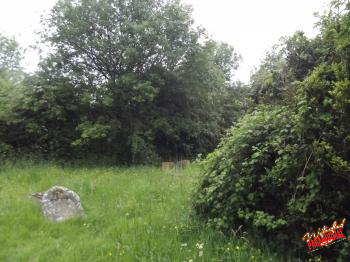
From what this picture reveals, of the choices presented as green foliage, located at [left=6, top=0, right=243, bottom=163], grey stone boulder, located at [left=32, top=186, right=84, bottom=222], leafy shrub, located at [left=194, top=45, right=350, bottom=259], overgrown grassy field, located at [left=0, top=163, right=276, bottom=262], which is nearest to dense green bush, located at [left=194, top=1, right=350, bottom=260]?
leafy shrub, located at [left=194, top=45, right=350, bottom=259]

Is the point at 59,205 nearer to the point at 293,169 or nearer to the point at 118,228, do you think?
the point at 118,228

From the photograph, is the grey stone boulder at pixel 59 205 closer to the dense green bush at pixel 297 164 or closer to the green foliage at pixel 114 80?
the dense green bush at pixel 297 164

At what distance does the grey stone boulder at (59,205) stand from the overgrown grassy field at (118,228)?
0.46 ft

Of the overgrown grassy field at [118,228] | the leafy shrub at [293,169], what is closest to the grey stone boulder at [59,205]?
the overgrown grassy field at [118,228]

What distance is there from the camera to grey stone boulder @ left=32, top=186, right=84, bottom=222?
5.77 metres

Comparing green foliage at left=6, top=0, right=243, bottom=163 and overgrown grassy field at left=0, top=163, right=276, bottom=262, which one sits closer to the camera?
overgrown grassy field at left=0, top=163, right=276, bottom=262

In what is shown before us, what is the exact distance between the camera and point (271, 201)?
13.3 feet

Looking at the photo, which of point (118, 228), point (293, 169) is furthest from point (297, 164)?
point (118, 228)

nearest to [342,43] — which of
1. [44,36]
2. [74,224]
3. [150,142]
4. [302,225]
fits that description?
[302,225]

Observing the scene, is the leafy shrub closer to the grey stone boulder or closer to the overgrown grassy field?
the overgrown grassy field

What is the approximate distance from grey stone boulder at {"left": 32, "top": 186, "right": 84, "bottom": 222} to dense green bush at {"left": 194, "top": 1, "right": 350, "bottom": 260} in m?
2.43

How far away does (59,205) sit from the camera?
19.5ft

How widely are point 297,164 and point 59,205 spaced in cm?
396

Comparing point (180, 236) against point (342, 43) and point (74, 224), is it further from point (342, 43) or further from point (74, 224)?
point (342, 43)
